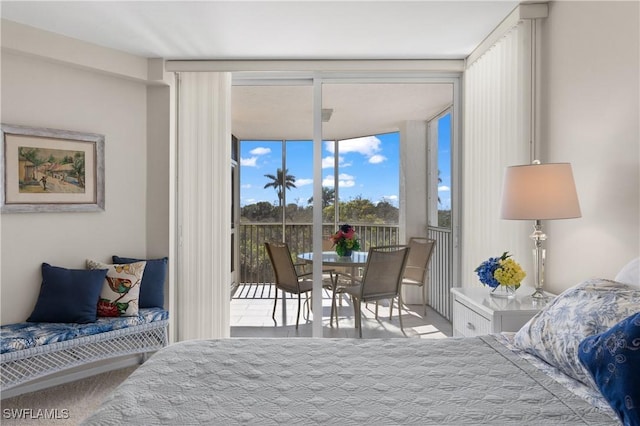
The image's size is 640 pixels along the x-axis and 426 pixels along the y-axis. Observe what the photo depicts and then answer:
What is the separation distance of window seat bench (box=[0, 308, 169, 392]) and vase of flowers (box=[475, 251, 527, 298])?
2.43m

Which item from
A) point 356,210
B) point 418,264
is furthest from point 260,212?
point 418,264

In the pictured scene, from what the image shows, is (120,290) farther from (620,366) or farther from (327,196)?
(620,366)

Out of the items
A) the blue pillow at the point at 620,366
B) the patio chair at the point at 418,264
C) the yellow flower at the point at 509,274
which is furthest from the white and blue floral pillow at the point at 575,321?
the patio chair at the point at 418,264

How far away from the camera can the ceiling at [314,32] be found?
268 cm

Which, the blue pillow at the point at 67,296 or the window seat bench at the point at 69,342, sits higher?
the blue pillow at the point at 67,296

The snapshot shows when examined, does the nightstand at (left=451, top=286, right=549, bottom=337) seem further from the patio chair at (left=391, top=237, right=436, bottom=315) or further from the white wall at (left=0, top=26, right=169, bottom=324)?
the white wall at (left=0, top=26, right=169, bottom=324)

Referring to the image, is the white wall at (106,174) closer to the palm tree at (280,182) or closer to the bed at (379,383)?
the palm tree at (280,182)

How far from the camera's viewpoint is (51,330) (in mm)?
2760

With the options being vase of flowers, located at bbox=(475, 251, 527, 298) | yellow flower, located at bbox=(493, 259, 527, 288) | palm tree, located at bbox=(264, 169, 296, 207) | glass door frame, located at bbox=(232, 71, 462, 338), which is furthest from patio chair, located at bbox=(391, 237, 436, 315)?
palm tree, located at bbox=(264, 169, 296, 207)

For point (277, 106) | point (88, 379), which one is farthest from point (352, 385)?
point (277, 106)

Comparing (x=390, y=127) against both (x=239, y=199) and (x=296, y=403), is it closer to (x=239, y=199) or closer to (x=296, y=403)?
(x=239, y=199)

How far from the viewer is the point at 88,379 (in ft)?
10.4

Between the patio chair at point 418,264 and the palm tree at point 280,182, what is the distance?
182cm

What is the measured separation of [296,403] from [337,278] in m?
2.59
